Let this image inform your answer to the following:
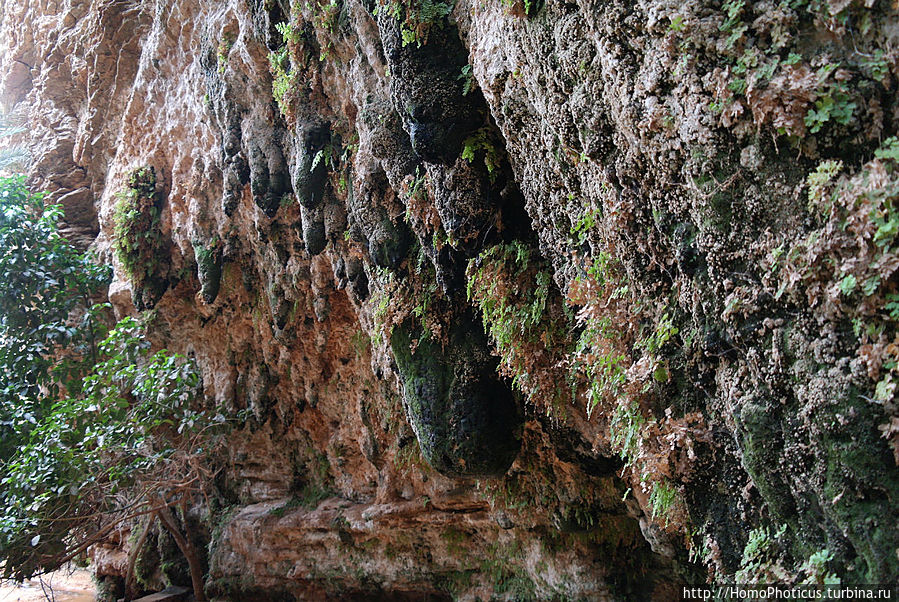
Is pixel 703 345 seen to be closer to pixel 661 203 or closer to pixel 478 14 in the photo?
pixel 661 203

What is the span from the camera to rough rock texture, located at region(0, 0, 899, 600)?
203 centimetres

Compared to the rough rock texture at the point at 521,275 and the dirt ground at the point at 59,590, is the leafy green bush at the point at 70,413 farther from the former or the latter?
the dirt ground at the point at 59,590

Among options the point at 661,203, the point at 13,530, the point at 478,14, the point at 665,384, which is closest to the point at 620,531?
the point at 665,384

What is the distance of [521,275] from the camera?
13.3ft

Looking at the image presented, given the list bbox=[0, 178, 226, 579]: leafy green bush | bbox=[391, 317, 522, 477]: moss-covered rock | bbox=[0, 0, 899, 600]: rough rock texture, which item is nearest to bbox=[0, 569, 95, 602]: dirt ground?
bbox=[0, 0, 899, 600]: rough rock texture

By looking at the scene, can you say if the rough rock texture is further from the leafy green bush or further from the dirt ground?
the dirt ground

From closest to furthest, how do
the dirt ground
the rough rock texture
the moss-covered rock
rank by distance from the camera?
the rough rock texture
the moss-covered rock
the dirt ground

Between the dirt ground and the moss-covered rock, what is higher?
the moss-covered rock

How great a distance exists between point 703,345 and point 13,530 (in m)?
6.39

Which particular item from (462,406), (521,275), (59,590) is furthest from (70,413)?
(521,275)

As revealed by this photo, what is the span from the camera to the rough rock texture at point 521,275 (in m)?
2.03

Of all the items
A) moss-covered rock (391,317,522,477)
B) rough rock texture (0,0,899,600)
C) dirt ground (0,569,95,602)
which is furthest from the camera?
dirt ground (0,569,95,602)

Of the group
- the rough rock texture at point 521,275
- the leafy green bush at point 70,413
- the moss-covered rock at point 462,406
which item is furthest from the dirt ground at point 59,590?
the moss-covered rock at point 462,406

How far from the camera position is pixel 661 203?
263cm
